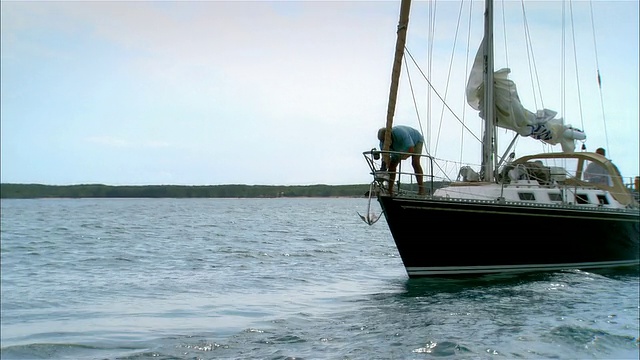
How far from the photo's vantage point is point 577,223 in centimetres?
1891

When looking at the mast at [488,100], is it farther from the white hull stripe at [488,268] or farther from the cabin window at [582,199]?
the white hull stripe at [488,268]

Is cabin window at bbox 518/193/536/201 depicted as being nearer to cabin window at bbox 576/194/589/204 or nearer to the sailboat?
A: the sailboat

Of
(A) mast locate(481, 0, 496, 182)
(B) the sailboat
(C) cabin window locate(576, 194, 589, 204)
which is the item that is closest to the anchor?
(B) the sailboat

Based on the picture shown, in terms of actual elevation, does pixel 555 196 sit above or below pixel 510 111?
below

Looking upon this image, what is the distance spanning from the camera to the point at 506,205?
1742 cm

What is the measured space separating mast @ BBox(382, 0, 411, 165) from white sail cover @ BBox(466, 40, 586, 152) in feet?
15.5

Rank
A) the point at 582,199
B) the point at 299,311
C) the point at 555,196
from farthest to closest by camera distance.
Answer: the point at 582,199 < the point at 555,196 < the point at 299,311

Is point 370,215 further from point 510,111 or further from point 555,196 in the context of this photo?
point 510,111

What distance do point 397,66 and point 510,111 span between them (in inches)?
221

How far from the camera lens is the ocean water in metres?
10.2

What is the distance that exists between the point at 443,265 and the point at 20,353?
1015 cm

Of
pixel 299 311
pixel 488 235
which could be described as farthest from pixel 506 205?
pixel 299 311

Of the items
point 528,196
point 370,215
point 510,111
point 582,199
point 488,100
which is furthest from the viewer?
point 510,111

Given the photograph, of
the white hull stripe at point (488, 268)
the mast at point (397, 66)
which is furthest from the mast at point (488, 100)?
the mast at point (397, 66)
